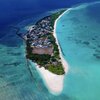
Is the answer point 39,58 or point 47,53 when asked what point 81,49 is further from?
point 39,58

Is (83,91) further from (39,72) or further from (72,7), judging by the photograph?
(72,7)

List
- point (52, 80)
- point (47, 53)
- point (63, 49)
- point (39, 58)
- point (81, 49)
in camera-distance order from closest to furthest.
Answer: point (52, 80)
point (39, 58)
point (47, 53)
point (81, 49)
point (63, 49)

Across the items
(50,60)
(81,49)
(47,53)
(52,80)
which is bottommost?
(52,80)

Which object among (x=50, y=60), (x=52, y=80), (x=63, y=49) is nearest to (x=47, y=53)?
(x=50, y=60)

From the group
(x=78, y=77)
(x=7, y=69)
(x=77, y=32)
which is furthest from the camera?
(x=77, y=32)

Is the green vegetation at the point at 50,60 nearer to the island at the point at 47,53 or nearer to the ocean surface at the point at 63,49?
the island at the point at 47,53

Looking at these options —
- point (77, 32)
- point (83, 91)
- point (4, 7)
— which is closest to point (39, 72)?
point (83, 91)

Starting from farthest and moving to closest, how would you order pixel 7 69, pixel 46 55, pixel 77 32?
pixel 77 32, pixel 46 55, pixel 7 69
